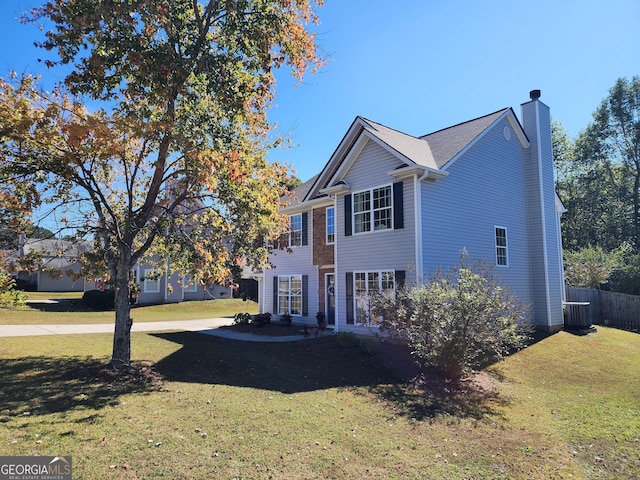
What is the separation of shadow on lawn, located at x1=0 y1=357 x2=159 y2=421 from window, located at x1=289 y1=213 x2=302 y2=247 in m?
11.3

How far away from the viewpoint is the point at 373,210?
14891 mm

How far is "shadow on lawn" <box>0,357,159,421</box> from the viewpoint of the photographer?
644cm

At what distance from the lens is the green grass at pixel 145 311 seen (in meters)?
21.4

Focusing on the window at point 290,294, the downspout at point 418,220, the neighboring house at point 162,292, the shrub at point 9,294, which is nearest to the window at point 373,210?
the downspout at point 418,220

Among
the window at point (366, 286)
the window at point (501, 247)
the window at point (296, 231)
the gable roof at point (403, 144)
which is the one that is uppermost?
the gable roof at point (403, 144)

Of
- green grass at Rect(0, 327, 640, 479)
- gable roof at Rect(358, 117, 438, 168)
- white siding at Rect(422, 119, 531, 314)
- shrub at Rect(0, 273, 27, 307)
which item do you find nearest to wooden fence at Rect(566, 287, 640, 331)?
white siding at Rect(422, 119, 531, 314)

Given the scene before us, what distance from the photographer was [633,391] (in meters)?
9.34

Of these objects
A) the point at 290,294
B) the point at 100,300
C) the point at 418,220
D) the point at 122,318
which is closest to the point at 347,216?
the point at 418,220

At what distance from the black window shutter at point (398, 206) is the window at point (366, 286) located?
5.69 ft

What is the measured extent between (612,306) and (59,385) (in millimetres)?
24509

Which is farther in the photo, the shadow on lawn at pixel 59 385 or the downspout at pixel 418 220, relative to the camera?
the downspout at pixel 418 220

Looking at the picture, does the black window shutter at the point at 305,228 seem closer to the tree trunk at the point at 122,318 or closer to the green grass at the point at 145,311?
the green grass at the point at 145,311

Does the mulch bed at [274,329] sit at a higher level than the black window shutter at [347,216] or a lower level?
lower

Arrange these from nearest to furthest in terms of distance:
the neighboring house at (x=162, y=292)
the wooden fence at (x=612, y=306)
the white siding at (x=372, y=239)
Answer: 1. the white siding at (x=372, y=239)
2. the wooden fence at (x=612, y=306)
3. the neighboring house at (x=162, y=292)
